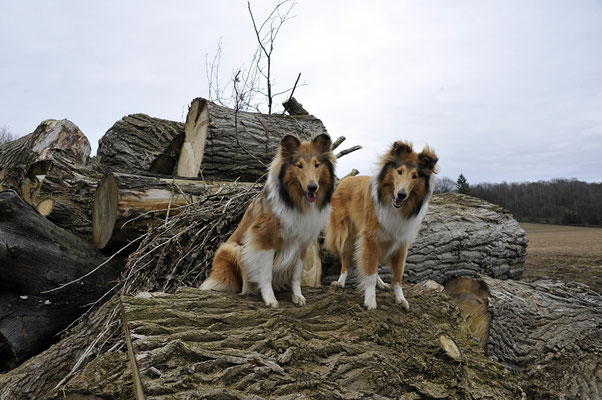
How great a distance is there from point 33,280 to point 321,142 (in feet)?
12.1

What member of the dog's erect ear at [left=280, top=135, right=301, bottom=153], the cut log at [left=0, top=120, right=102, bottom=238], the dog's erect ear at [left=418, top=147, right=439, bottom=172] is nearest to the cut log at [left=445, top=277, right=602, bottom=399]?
the dog's erect ear at [left=418, top=147, right=439, bottom=172]

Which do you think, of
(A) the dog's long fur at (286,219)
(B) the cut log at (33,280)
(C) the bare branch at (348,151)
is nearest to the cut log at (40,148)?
(B) the cut log at (33,280)

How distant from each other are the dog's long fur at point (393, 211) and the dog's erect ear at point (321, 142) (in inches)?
25.2

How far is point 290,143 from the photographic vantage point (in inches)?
148

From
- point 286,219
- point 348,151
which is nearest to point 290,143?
point 286,219

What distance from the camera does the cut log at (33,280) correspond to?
15.3ft

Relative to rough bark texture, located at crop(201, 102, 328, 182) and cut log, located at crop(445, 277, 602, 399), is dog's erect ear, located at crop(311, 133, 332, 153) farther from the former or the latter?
rough bark texture, located at crop(201, 102, 328, 182)

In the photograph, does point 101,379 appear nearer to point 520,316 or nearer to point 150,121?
point 520,316

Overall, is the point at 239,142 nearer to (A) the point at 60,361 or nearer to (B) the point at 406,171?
(B) the point at 406,171

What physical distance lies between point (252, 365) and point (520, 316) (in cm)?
343

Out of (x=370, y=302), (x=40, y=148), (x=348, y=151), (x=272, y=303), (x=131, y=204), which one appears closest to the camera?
(x=272, y=303)

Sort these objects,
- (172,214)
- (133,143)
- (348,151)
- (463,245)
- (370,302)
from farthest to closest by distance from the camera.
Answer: (133,143) < (348,151) < (463,245) < (172,214) < (370,302)

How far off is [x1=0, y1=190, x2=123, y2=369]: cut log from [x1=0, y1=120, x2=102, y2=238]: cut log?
649mm

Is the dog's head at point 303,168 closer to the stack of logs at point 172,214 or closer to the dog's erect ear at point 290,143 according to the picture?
the dog's erect ear at point 290,143
